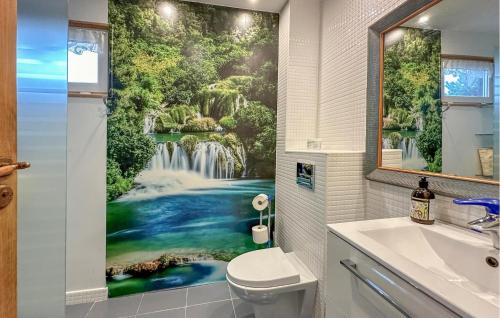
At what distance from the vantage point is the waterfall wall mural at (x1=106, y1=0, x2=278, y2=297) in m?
1.87

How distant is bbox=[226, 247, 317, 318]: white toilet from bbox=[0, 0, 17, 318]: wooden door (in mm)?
1031

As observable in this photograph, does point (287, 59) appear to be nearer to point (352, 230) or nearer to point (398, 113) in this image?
→ point (398, 113)

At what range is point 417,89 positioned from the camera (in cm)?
112

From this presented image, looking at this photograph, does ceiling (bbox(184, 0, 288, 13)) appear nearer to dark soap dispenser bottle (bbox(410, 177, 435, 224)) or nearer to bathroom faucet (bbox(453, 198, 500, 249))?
dark soap dispenser bottle (bbox(410, 177, 435, 224))

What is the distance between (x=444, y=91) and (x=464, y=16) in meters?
0.30

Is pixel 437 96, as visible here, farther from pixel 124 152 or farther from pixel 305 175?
pixel 124 152

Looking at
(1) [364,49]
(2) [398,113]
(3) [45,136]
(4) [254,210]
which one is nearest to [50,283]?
(3) [45,136]

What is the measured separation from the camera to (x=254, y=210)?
2.16m

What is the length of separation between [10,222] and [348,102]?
1.75 meters

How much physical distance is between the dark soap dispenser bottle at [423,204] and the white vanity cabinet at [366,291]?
394mm

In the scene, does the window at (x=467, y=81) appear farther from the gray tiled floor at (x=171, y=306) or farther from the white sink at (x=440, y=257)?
the gray tiled floor at (x=171, y=306)

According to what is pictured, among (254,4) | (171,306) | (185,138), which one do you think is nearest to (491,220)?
(185,138)

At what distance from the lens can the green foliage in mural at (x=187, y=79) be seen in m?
1.85

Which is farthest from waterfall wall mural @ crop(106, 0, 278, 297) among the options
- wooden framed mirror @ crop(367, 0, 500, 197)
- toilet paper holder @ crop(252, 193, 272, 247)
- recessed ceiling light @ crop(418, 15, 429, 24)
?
recessed ceiling light @ crop(418, 15, 429, 24)
